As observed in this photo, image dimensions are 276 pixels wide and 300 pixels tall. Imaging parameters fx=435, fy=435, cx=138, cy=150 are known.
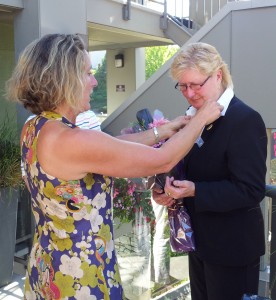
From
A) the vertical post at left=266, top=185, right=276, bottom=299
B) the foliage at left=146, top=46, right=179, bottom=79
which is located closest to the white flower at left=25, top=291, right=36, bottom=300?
the vertical post at left=266, top=185, right=276, bottom=299

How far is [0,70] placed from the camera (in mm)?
5609

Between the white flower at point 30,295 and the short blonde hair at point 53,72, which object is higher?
the short blonde hair at point 53,72

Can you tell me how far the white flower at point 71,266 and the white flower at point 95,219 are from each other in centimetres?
13

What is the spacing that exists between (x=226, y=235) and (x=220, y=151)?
38cm

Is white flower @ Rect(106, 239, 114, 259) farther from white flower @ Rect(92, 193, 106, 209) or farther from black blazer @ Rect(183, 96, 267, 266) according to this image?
black blazer @ Rect(183, 96, 267, 266)

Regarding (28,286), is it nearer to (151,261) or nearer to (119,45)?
(151,261)

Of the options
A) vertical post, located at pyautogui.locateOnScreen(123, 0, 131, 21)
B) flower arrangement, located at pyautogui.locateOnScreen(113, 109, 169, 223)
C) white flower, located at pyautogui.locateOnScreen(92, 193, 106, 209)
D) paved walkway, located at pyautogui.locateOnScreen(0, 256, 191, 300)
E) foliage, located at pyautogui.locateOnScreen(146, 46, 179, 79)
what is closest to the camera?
white flower, located at pyautogui.locateOnScreen(92, 193, 106, 209)

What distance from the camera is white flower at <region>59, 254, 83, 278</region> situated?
159 centimetres

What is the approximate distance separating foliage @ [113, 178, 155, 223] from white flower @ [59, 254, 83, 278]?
165 centimetres

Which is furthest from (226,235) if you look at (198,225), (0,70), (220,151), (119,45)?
(119,45)

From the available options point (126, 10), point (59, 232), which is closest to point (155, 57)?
point (126, 10)

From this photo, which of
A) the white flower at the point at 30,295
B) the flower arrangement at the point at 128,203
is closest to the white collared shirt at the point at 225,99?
the white flower at the point at 30,295

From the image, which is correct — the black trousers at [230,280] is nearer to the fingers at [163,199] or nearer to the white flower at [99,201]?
the fingers at [163,199]

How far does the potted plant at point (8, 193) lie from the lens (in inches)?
132
